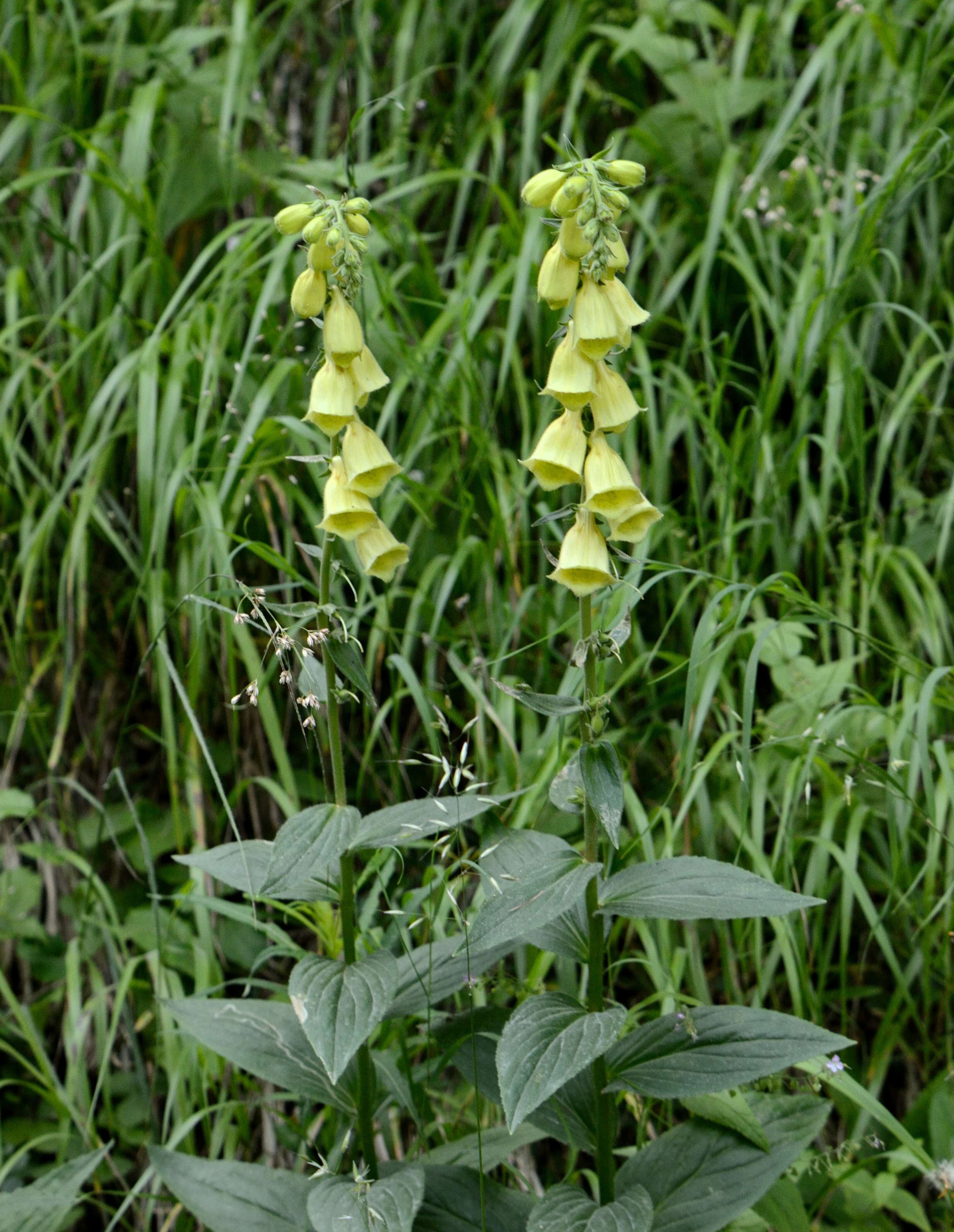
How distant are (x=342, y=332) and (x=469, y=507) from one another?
0.89m

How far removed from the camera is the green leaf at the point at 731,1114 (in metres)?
1.32

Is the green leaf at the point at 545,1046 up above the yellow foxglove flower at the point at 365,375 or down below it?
below

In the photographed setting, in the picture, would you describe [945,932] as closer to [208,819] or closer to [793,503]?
[793,503]

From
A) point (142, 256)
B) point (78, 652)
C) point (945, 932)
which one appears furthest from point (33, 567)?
point (945, 932)

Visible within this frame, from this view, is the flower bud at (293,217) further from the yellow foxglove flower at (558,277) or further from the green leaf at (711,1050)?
the green leaf at (711,1050)

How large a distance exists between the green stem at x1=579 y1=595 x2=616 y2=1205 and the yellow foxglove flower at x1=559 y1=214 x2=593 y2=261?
0.37 m

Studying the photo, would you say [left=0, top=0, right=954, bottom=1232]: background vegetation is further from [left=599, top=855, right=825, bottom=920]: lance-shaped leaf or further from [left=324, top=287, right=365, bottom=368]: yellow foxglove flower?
[left=324, top=287, right=365, bottom=368]: yellow foxglove flower

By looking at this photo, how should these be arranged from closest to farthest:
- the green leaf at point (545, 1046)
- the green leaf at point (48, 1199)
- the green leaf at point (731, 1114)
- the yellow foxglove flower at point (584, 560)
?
the green leaf at point (545, 1046), the yellow foxglove flower at point (584, 560), the green leaf at point (731, 1114), the green leaf at point (48, 1199)

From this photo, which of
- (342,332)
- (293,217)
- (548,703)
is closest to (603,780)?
(548,703)

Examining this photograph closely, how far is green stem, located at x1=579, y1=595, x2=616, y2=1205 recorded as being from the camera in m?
1.25

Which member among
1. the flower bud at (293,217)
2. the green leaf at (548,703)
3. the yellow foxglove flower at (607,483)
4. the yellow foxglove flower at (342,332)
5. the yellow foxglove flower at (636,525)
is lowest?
the green leaf at (548,703)

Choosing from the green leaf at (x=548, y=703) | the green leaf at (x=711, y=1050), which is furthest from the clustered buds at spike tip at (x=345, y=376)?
the green leaf at (x=711, y=1050)

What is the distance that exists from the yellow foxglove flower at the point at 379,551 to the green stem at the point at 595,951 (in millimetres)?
227

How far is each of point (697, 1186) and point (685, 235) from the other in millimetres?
2057
